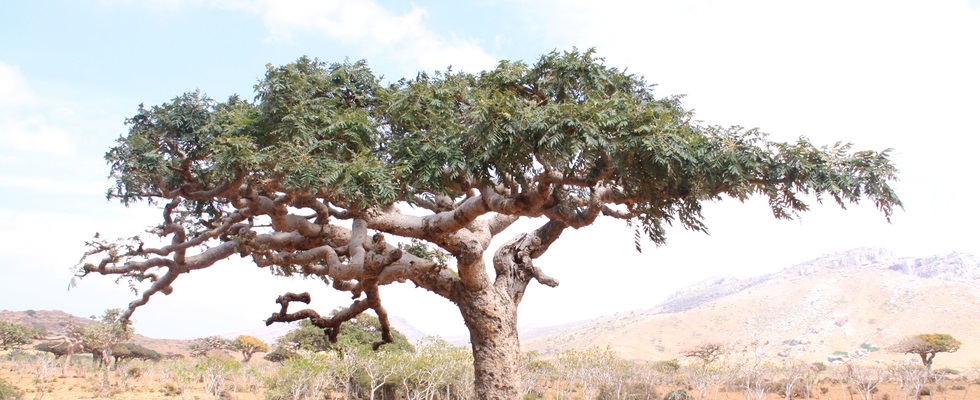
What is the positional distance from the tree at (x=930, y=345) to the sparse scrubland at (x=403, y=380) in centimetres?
390

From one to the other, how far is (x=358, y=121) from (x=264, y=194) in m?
2.25

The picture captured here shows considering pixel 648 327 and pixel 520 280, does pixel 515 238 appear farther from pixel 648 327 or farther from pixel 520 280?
pixel 648 327

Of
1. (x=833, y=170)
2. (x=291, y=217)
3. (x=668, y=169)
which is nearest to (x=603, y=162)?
(x=668, y=169)

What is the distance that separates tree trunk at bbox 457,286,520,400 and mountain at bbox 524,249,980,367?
52.2 m

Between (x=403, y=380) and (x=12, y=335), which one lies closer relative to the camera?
(x=403, y=380)

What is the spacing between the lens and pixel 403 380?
2289 centimetres

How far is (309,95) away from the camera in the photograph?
21.6 feet

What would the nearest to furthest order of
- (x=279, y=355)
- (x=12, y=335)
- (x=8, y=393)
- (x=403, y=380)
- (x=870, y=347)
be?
(x=8, y=393), (x=403, y=380), (x=12, y=335), (x=279, y=355), (x=870, y=347)

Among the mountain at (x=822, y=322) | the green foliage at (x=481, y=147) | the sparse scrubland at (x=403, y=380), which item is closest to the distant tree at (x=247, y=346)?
the sparse scrubland at (x=403, y=380)

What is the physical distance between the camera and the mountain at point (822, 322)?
64125 mm

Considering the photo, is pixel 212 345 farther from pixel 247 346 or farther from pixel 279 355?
A: pixel 279 355

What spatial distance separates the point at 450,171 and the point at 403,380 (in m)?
18.9

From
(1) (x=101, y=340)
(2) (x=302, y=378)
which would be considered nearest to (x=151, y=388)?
(1) (x=101, y=340)

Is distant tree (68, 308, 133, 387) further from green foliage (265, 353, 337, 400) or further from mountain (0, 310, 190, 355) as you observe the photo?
mountain (0, 310, 190, 355)
